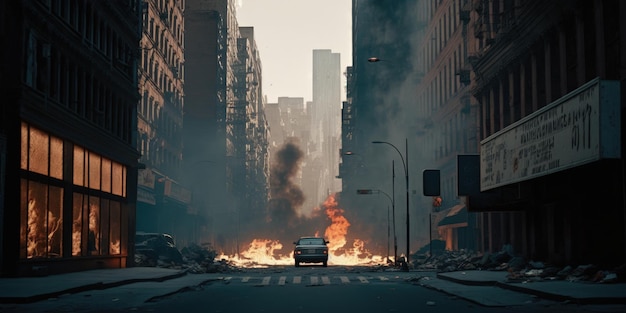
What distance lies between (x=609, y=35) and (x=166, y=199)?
50500 millimetres

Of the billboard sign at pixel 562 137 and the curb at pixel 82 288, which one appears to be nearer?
the curb at pixel 82 288

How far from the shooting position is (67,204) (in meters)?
34.7

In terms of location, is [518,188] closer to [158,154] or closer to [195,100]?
[158,154]

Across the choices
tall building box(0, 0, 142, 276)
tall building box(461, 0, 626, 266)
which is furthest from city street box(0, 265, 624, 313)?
tall building box(0, 0, 142, 276)

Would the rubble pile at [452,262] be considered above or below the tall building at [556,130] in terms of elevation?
below

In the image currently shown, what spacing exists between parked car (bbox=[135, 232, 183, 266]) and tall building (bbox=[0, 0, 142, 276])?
364 centimetres

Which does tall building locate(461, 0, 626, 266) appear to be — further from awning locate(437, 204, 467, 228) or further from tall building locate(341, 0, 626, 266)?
awning locate(437, 204, 467, 228)

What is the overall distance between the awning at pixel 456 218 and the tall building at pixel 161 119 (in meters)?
21.5

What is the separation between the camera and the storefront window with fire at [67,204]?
3027cm

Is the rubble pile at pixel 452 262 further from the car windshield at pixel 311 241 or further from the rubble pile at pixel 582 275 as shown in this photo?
the rubble pile at pixel 582 275

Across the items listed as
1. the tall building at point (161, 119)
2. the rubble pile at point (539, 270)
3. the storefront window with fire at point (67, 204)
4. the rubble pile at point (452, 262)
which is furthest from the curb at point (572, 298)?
the tall building at point (161, 119)

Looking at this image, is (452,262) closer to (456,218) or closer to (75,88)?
(456,218)

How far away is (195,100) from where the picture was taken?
10962 centimetres

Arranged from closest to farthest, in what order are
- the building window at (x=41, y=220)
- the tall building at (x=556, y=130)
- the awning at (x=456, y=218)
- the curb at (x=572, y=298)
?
the curb at (x=572, y=298)
the tall building at (x=556, y=130)
the building window at (x=41, y=220)
the awning at (x=456, y=218)
